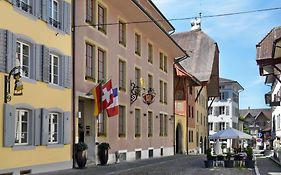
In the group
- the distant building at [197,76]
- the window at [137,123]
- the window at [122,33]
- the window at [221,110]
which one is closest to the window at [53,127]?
the window at [122,33]

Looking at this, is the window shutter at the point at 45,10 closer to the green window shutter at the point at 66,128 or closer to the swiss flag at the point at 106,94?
the green window shutter at the point at 66,128

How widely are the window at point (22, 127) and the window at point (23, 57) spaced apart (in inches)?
56.0

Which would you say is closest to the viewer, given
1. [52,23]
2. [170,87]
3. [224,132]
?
[52,23]

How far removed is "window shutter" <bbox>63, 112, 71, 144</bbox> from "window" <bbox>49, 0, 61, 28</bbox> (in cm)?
380

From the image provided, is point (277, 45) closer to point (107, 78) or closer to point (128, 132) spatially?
point (107, 78)

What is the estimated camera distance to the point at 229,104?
91.2 metres

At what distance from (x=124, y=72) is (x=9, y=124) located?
13489 millimetres

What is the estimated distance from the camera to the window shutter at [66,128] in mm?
21394

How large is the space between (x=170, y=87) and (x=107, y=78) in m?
16.6

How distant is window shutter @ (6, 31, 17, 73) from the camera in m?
17.2

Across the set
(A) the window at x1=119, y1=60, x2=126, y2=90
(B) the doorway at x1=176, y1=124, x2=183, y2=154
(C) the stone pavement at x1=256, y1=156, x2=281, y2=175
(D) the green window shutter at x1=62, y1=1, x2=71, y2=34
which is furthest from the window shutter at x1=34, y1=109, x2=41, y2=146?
(B) the doorway at x1=176, y1=124, x2=183, y2=154

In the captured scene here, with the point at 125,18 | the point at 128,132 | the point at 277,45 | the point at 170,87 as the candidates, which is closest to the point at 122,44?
the point at 125,18

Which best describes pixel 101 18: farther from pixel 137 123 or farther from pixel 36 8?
pixel 137 123

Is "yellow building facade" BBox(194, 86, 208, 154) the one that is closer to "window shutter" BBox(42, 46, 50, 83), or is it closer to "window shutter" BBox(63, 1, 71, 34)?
"window shutter" BBox(63, 1, 71, 34)
